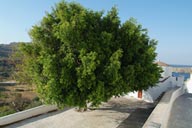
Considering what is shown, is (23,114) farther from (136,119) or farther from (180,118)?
(180,118)

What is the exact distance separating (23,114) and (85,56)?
19.6 feet

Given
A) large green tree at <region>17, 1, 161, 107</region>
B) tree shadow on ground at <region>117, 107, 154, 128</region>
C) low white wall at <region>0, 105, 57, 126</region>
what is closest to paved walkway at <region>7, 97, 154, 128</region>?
tree shadow on ground at <region>117, 107, 154, 128</region>

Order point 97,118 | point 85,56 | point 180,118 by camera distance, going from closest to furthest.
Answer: point 85,56 < point 180,118 < point 97,118

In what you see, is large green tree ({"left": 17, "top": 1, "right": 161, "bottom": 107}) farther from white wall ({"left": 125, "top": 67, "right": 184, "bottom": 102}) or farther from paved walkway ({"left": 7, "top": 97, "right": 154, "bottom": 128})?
white wall ({"left": 125, "top": 67, "right": 184, "bottom": 102})

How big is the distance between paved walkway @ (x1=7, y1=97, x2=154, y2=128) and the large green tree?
1967mm

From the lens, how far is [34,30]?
35.5 feet

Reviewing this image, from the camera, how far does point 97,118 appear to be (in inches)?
509

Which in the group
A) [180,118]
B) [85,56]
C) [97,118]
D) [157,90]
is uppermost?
[85,56]

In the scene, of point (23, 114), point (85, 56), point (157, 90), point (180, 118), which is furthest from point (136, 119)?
point (157, 90)

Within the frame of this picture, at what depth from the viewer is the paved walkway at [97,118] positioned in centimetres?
1153

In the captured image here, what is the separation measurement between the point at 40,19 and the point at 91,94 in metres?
5.21

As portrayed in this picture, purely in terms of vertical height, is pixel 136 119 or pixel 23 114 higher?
pixel 23 114

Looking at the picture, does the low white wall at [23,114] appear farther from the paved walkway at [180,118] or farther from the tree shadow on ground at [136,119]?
the paved walkway at [180,118]

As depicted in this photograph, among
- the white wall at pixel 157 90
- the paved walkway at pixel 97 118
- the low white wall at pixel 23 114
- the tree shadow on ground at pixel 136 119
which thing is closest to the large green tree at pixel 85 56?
the paved walkway at pixel 97 118
